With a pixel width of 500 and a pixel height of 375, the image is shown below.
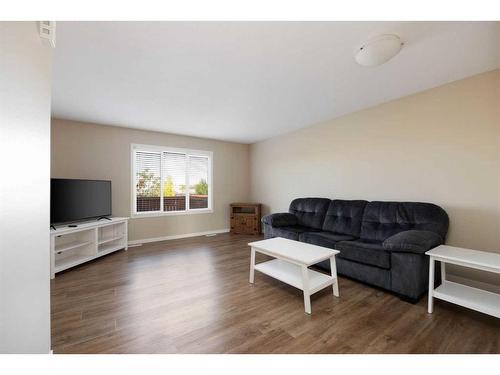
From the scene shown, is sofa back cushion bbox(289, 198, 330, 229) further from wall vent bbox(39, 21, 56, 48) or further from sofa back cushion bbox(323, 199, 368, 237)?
wall vent bbox(39, 21, 56, 48)

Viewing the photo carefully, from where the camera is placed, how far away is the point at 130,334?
1.54 metres

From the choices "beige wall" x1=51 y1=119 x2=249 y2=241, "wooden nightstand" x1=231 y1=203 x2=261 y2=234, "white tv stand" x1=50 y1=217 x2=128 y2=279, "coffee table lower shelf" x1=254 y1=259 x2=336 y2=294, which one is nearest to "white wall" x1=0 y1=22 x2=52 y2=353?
"coffee table lower shelf" x1=254 y1=259 x2=336 y2=294

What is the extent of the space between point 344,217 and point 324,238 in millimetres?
660

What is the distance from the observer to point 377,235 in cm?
267

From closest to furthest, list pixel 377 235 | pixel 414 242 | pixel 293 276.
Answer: pixel 414 242
pixel 293 276
pixel 377 235

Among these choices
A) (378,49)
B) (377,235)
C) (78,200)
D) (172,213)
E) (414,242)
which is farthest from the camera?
(172,213)

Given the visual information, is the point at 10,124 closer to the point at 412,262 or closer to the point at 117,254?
the point at 412,262

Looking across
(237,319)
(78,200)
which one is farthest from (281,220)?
(78,200)

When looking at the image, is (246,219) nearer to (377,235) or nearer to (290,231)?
(290,231)

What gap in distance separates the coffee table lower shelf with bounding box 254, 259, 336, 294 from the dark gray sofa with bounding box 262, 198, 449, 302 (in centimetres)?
52

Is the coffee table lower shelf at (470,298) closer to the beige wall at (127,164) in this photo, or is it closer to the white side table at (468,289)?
the white side table at (468,289)

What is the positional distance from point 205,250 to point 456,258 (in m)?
3.25

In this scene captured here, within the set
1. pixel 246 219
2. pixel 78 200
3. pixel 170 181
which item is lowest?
pixel 246 219

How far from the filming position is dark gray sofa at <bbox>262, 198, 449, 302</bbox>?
1.97 m
